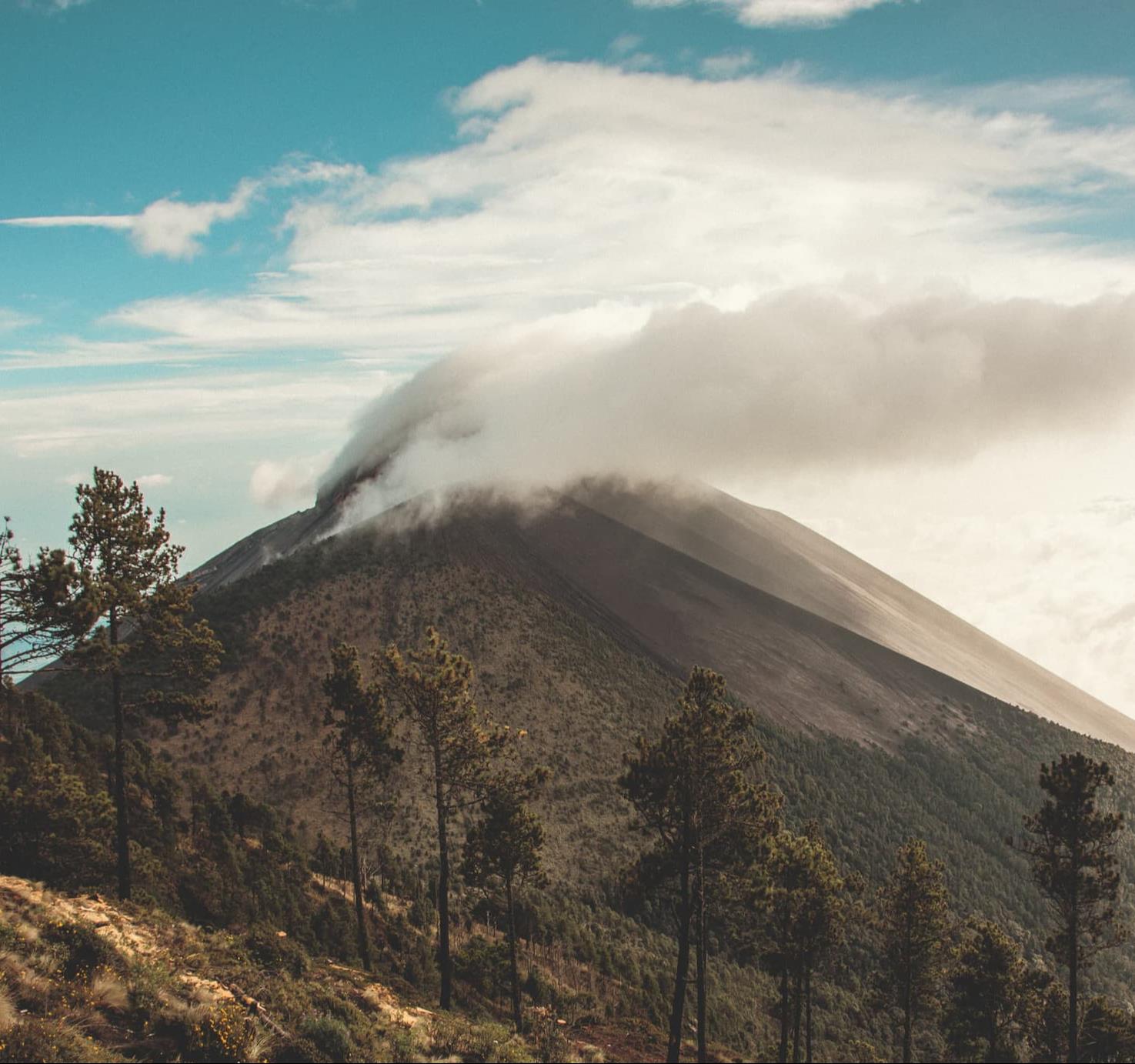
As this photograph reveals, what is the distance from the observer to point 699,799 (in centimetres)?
2603

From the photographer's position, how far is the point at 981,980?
35.5 meters

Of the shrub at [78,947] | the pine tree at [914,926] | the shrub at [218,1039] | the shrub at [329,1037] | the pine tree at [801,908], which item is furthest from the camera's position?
the pine tree at [914,926]

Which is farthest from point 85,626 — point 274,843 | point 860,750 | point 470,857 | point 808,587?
point 808,587

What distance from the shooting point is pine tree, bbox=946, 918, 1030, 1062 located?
116 ft

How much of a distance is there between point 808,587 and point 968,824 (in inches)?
2095

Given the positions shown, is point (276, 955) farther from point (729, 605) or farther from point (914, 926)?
point (729, 605)

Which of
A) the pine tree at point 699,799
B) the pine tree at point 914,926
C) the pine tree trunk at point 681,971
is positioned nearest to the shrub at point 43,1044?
the pine tree at point 699,799

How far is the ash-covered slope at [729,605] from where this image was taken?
104 m

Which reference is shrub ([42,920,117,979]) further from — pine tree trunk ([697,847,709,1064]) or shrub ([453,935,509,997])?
shrub ([453,935,509,997])

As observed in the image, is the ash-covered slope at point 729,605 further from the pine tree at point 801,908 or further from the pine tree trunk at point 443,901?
the pine tree at point 801,908

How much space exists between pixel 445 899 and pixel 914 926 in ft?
62.0

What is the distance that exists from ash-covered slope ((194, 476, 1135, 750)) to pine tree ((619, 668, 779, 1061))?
68.0 m

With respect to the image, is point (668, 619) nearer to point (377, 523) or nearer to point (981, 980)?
point (377, 523)

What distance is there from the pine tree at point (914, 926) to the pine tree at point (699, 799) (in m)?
10.5
